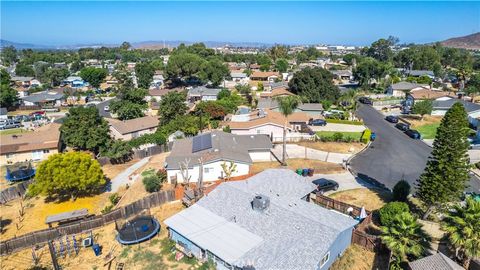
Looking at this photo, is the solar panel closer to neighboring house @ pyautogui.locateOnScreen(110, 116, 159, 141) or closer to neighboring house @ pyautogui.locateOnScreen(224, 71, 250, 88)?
neighboring house @ pyautogui.locateOnScreen(110, 116, 159, 141)

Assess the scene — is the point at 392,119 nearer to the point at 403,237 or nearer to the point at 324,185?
the point at 324,185

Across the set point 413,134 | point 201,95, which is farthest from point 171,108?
point 413,134

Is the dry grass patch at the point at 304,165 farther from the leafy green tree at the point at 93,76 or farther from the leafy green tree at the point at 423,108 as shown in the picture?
the leafy green tree at the point at 93,76

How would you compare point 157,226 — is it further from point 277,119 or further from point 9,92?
point 9,92

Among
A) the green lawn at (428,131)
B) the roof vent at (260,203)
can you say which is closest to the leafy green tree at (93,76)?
the green lawn at (428,131)

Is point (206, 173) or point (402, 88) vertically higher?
point (402, 88)

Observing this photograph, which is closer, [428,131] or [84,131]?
[84,131]
